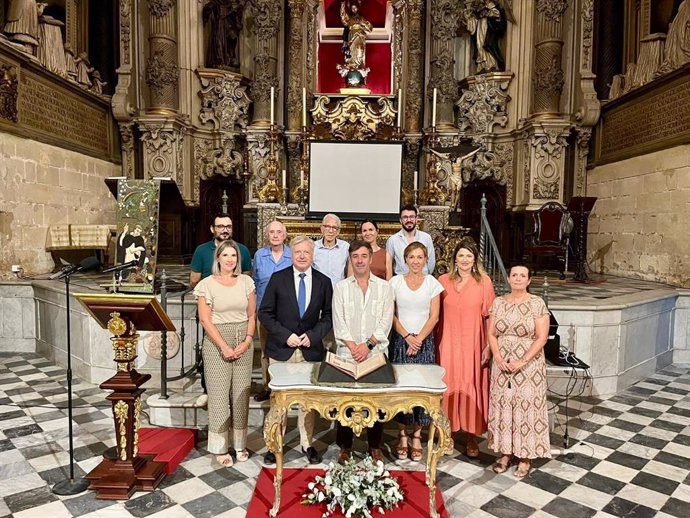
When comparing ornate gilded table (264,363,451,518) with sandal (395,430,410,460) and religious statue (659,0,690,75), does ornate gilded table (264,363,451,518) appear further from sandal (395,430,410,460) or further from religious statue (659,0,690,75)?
religious statue (659,0,690,75)

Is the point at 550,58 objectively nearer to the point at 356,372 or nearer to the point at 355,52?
the point at 355,52

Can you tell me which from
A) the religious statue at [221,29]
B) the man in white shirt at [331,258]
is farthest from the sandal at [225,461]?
→ the religious statue at [221,29]

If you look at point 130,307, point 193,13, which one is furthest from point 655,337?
point 193,13

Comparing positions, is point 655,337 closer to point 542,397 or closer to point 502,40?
point 542,397

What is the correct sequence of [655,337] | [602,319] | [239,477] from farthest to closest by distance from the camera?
[655,337] < [602,319] < [239,477]

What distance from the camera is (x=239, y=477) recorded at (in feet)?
11.1

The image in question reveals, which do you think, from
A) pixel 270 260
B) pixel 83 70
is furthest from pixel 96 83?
pixel 270 260

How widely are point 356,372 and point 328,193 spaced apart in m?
5.71

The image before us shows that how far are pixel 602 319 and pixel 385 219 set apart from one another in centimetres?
370

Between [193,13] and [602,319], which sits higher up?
[193,13]

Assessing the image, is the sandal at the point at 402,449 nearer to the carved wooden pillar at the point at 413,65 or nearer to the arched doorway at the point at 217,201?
the arched doorway at the point at 217,201

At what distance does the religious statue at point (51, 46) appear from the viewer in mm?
7711

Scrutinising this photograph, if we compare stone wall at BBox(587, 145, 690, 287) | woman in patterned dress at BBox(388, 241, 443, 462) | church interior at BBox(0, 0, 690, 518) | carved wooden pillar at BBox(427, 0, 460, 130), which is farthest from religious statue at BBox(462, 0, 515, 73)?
woman in patterned dress at BBox(388, 241, 443, 462)

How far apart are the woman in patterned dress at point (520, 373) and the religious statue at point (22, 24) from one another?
764cm
